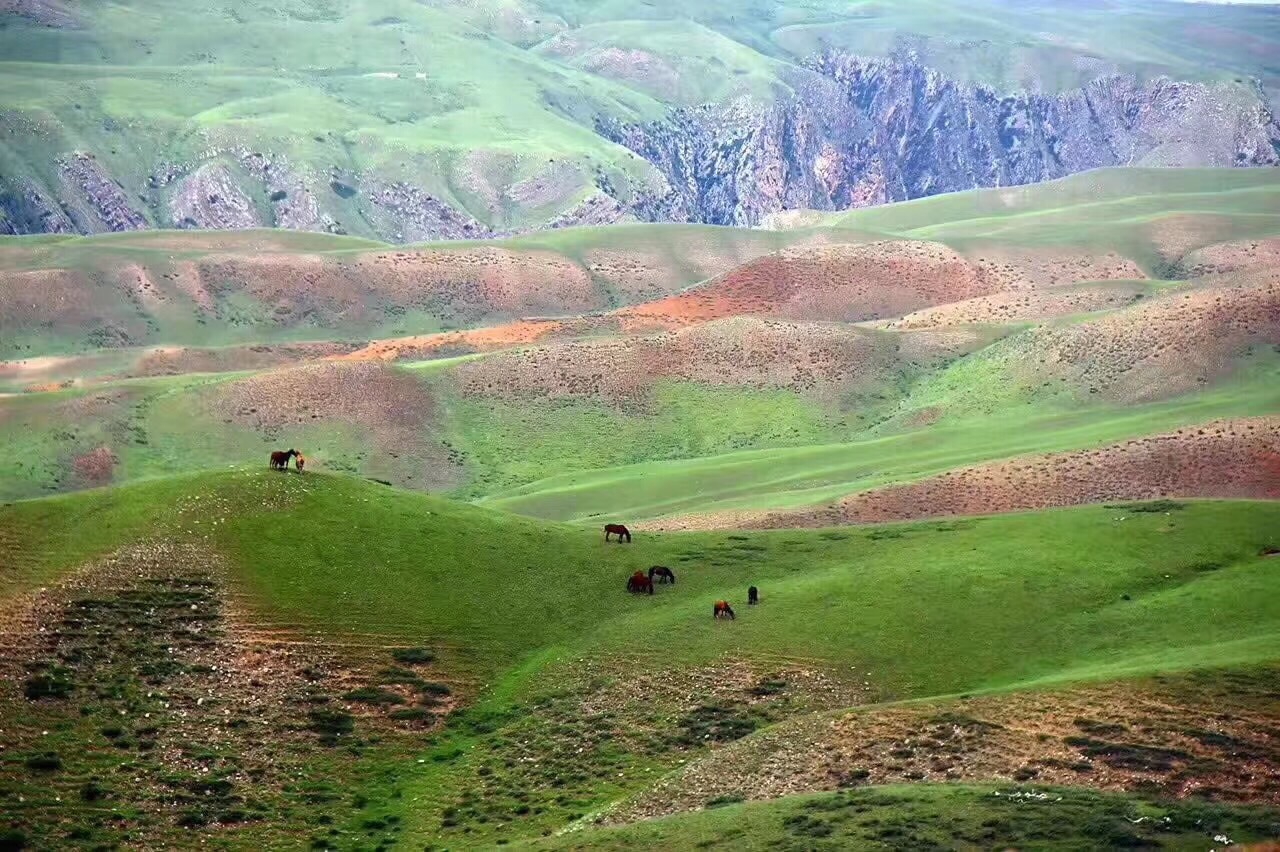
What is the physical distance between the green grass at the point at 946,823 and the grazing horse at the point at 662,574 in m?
23.7

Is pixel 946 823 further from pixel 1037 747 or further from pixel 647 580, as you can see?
pixel 647 580

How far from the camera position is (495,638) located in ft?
195

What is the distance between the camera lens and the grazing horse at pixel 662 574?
Result: 65250 millimetres

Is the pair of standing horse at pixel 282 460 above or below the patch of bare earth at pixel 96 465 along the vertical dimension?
above

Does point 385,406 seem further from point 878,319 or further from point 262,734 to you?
point 262,734

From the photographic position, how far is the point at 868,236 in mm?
193125

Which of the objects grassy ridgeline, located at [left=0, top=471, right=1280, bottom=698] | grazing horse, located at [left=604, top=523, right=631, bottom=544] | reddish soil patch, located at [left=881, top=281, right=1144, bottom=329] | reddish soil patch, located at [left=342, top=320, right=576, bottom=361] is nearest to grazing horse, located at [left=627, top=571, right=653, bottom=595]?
grassy ridgeline, located at [left=0, top=471, right=1280, bottom=698]

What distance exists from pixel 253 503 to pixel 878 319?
110727 mm

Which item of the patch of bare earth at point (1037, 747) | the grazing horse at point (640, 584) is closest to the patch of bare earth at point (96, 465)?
the grazing horse at point (640, 584)

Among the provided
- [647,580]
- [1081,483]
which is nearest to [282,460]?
[647,580]

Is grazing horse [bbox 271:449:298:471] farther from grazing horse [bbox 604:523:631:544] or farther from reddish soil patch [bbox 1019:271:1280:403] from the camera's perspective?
reddish soil patch [bbox 1019:271:1280:403]

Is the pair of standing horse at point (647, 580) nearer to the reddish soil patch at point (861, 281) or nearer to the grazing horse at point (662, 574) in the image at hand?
the grazing horse at point (662, 574)

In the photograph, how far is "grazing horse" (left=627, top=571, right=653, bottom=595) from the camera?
6438 cm

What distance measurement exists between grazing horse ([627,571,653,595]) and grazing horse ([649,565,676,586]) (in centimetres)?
49
